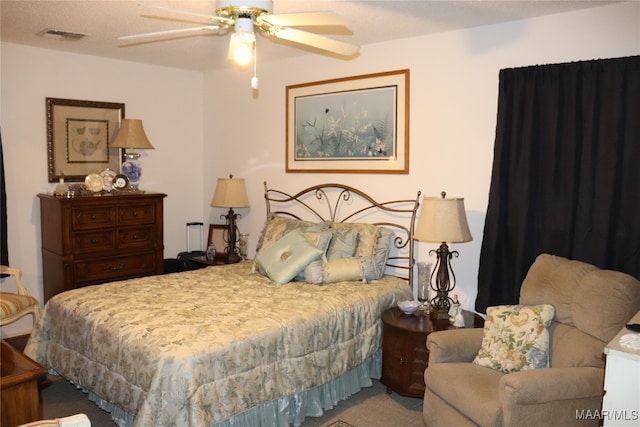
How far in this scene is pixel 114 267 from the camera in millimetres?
4906

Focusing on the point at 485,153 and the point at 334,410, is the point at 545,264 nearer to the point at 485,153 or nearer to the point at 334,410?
the point at 485,153

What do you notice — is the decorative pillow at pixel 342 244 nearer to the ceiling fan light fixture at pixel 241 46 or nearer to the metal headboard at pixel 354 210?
the metal headboard at pixel 354 210

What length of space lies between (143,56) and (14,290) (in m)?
2.50

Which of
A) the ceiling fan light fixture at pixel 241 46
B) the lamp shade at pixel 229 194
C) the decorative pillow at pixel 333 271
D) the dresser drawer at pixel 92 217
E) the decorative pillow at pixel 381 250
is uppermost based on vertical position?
the ceiling fan light fixture at pixel 241 46

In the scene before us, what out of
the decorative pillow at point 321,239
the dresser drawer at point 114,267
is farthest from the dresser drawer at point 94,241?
the decorative pillow at point 321,239

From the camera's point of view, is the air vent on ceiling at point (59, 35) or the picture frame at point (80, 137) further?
the picture frame at point (80, 137)

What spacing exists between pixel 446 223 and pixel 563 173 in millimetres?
815

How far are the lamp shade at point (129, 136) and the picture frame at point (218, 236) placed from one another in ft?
3.83

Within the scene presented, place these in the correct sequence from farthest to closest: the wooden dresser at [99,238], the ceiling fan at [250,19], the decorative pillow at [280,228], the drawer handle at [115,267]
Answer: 1. the drawer handle at [115,267]
2. the wooden dresser at [99,238]
3. the decorative pillow at [280,228]
4. the ceiling fan at [250,19]

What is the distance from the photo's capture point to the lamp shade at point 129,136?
5020 millimetres

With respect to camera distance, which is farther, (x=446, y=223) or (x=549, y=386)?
(x=446, y=223)

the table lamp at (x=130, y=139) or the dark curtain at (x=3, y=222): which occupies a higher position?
the table lamp at (x=130, y=139)

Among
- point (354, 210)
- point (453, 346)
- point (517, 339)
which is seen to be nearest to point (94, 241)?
point (354, 210)

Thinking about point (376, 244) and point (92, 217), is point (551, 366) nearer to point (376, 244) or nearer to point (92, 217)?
point (376, 244)
